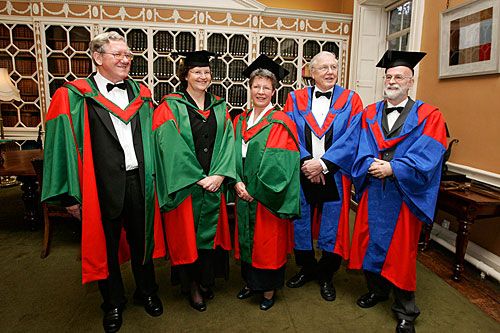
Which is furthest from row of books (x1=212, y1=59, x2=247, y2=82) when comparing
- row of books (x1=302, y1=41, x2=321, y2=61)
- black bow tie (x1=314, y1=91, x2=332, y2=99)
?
black bow tie (x1=314, y1=91, x2=332, y2=99)

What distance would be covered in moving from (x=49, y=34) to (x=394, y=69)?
5.21 m

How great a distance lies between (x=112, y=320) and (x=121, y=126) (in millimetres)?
1128

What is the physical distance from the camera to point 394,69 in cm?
195

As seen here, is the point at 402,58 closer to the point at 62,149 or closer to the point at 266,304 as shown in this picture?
the point at 266,304

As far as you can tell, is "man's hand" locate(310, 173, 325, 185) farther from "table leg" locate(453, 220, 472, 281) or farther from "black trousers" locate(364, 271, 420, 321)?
"table leg" locate(453, 220, 472, 281)

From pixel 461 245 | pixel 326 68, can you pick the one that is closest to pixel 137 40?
pixel 326 68

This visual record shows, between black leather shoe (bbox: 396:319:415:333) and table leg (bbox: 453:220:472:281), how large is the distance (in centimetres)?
89

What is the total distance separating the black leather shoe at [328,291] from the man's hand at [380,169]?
0.90 metres

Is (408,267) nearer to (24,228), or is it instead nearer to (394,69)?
(394,69)

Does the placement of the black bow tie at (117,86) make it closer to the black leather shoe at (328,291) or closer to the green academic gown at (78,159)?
the green academic gown at (78,159)

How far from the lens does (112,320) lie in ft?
6.39

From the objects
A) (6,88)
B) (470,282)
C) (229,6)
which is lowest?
(470,282)

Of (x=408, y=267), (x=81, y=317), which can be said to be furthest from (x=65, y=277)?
(x=408, y=267)

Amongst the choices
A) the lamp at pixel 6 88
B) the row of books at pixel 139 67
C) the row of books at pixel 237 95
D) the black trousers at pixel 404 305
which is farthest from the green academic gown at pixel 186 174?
the lamp at pixel 6 88
